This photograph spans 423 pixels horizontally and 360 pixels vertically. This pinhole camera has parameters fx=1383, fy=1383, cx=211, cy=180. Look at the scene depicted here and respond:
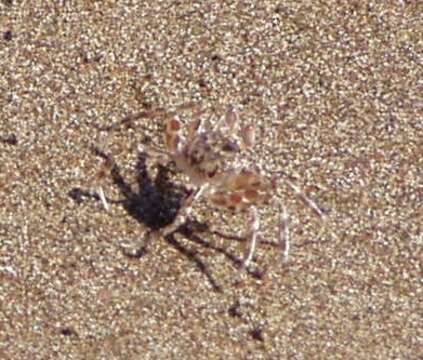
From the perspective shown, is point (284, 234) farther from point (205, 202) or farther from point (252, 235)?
point (205, 202)

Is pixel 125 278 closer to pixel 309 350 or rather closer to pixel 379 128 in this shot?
pixel 309 350

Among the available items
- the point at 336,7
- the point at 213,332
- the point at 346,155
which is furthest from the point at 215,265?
the point at 336,7

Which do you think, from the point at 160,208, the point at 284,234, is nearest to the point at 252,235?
the point at 284,234

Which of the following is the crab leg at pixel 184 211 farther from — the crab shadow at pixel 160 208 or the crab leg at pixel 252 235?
the crab leg at pixel 252 235

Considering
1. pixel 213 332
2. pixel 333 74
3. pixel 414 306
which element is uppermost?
pixel 333 74

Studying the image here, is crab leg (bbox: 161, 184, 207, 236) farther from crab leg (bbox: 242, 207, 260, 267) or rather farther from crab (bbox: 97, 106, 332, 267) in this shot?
crab leg (bbox: 242, 207, 260, 267)

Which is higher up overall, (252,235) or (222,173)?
(222,173)

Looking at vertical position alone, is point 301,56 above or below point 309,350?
above
